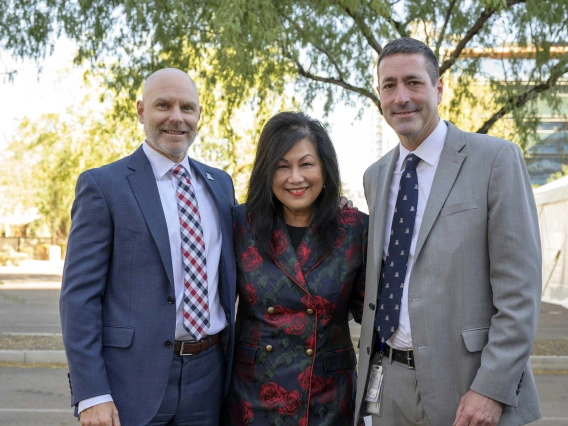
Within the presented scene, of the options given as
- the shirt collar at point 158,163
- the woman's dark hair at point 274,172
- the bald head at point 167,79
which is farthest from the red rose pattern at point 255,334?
the bald head at point 167,79

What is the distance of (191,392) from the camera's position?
126 inches

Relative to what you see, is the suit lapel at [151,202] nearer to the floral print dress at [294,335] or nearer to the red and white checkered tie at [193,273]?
the red and white checkered tie at [193,273]

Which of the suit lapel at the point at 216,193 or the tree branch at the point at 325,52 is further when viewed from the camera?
the tree branch at the point at 325,52

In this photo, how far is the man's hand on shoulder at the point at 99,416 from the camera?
2998 millimetres

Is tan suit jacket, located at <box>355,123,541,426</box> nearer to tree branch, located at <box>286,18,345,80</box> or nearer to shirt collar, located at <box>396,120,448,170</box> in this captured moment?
shirt collar, located at <box>396,120,448,170</box>

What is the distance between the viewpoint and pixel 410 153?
3236 mm

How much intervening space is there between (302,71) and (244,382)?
23.7ft

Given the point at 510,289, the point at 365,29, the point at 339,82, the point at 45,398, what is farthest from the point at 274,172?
the point at 339,82

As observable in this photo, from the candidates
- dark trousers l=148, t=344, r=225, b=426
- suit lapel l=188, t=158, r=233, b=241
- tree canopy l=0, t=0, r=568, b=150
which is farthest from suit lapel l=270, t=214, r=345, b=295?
tree canopy l=0, t=0, r=568, b=150

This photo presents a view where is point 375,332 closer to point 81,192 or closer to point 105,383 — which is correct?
point 105,383

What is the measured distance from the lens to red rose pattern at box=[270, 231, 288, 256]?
3.47 meters

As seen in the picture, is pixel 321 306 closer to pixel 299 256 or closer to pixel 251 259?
pixel 299 256

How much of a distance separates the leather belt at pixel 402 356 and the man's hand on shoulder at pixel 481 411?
0.29 m

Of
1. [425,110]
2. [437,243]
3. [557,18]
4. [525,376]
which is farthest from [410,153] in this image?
[557,18]
